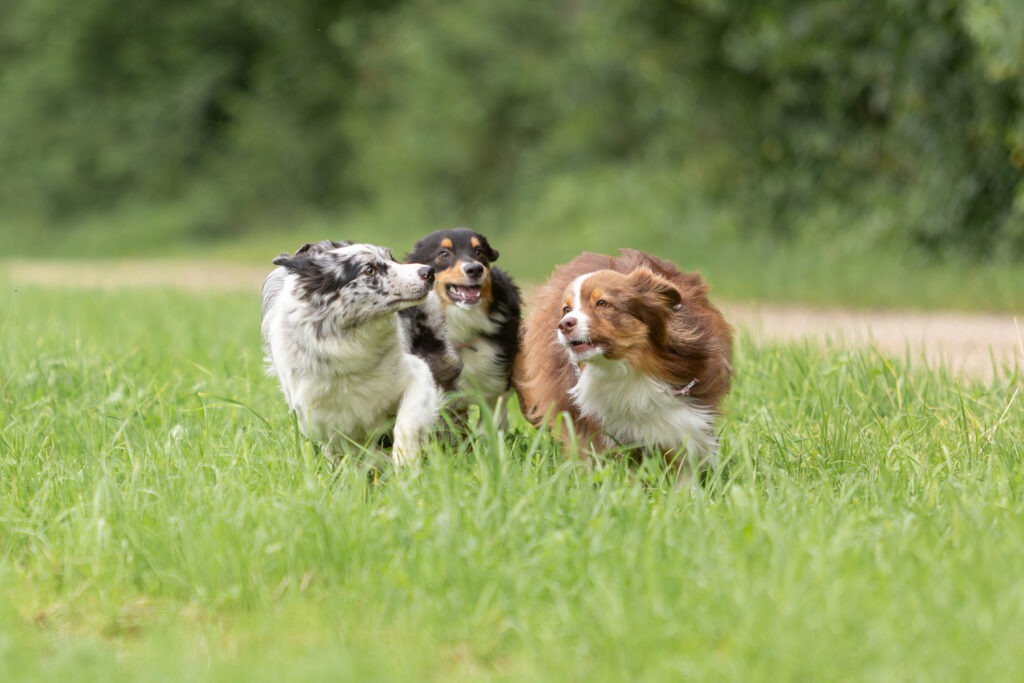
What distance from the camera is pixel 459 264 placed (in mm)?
5402

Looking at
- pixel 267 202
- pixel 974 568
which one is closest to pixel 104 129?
pixel 267 202

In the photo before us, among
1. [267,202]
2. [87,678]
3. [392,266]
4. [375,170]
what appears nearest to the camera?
[87,678]

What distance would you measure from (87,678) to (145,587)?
0.66 meters

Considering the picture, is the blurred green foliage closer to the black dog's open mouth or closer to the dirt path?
the dirt path

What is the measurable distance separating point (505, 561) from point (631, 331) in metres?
1.27

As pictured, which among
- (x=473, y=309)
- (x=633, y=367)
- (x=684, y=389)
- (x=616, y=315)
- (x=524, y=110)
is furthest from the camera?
(x=524, y=110)

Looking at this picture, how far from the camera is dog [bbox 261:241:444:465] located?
4.73 m

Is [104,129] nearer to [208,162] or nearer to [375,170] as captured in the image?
[208,162]

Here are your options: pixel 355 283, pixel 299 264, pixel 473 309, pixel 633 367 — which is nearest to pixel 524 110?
pixel 473 309

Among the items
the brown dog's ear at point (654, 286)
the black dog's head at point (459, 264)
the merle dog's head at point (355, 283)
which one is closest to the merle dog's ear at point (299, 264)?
the merle dog's head at point (355, 283)

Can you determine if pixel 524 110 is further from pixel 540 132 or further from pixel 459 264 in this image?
pixel 459 264

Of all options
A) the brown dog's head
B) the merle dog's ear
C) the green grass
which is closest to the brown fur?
the brown dog's head

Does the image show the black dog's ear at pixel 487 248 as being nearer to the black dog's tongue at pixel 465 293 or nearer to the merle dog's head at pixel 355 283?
the black dog's tongue at pixel 465 293

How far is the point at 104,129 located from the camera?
29922mm
